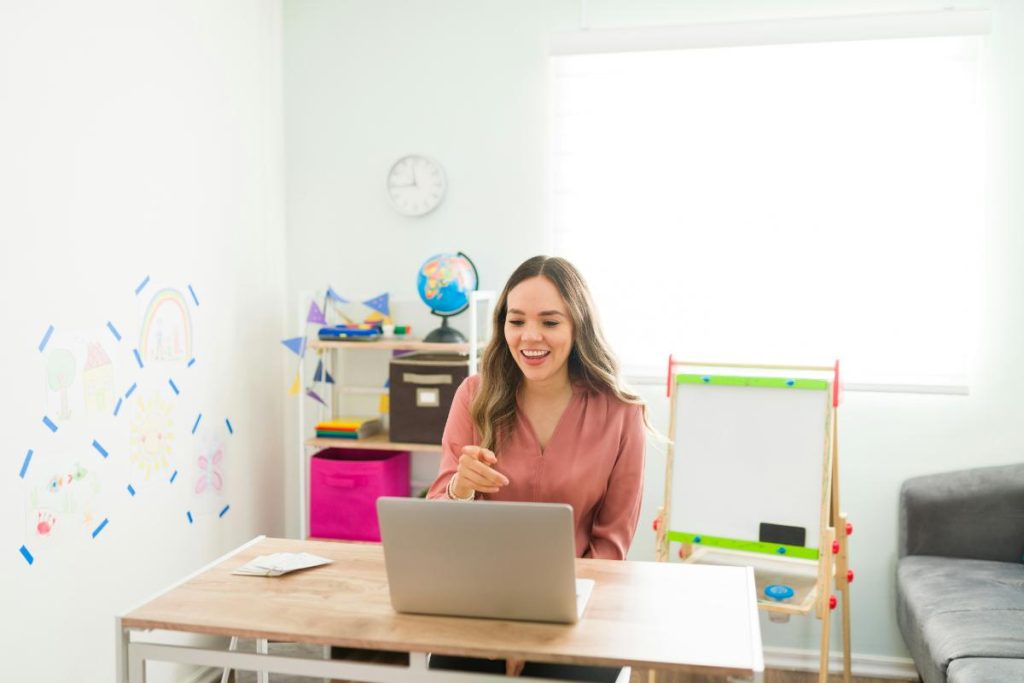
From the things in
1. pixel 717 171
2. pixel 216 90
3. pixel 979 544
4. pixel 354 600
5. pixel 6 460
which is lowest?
pixel 979 544

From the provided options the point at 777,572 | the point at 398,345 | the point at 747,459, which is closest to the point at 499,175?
the point at 398,345

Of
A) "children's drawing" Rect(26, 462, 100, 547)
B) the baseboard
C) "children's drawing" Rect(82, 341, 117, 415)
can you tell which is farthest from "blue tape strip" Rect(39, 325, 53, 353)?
the baseboard

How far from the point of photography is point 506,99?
3.69 meters

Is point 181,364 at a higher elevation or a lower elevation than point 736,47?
lower

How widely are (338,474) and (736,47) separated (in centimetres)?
210

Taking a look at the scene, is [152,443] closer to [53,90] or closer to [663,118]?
[53,90]

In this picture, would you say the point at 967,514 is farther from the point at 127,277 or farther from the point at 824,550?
the point at 127,277

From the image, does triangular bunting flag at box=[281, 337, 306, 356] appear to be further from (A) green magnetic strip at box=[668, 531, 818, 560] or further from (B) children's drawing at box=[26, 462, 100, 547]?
(A) green magnetic strip at box=[668, 531, 818, 560]

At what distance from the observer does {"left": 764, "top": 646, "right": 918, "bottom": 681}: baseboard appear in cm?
346

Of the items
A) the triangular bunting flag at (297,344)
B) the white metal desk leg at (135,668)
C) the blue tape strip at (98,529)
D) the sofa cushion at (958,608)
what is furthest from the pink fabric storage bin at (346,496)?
the sofa cushion at (958,608)

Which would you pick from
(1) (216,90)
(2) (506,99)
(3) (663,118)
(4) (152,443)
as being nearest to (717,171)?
(3) (663,118)

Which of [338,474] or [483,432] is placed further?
[338,474]

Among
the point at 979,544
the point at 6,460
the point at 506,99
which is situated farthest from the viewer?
the point at 506,99

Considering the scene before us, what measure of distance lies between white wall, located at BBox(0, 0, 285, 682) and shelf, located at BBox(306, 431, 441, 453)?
32cm
